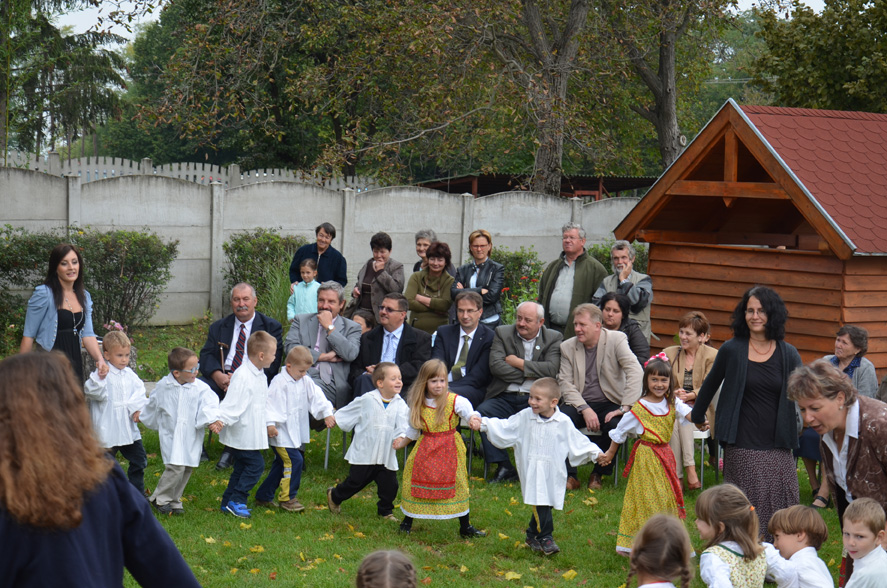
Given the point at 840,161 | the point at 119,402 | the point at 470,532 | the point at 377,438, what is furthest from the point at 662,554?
the point at 840,161

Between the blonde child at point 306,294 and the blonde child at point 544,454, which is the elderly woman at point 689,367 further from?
the blonde child at point 306,294

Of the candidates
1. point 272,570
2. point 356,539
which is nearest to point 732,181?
point 356,539

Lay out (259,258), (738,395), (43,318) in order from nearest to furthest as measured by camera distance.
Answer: (738,395) → (43,318) → (259,258)

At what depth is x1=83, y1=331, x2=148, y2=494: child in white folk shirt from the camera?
6.90 metres

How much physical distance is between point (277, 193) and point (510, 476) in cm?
766

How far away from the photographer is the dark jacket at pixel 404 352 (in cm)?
865

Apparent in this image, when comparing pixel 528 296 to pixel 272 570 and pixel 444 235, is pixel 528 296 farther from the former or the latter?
pixel 272 570

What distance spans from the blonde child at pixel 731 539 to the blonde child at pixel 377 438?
9.31ft

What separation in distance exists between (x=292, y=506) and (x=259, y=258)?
23.5 ft

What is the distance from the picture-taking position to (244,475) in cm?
709

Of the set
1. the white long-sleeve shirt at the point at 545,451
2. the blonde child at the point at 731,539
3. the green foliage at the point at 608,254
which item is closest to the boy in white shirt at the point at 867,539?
the blonde child at the point at 731,539

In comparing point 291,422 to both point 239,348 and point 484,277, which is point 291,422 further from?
point 484,277

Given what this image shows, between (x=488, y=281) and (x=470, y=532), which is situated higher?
(x=488, y=281)

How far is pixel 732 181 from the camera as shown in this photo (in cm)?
1000
